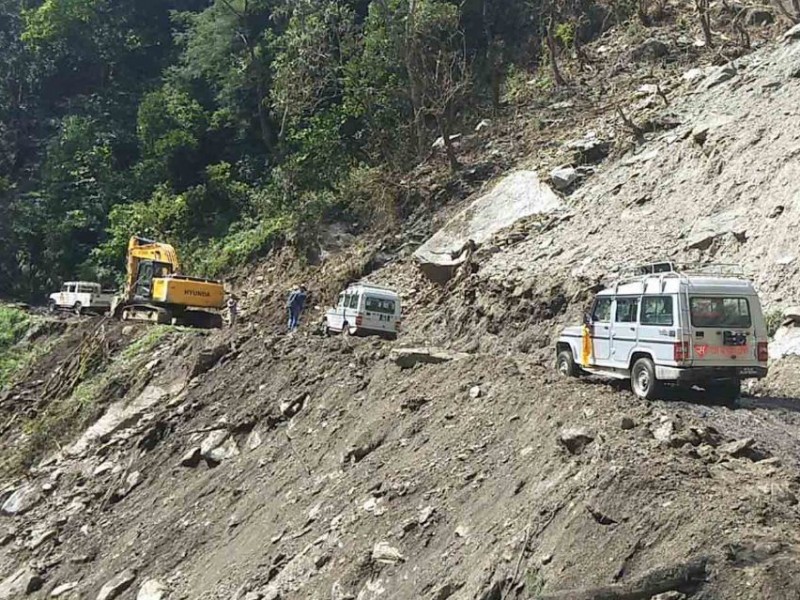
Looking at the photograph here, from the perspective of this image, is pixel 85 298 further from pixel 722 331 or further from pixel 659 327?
pixel 722 331

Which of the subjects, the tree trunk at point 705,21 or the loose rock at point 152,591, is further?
the tree trunk at point 705,21

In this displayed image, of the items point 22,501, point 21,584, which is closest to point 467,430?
point 21,584

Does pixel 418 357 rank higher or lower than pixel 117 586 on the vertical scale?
higher

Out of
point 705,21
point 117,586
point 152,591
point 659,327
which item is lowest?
point 117,586

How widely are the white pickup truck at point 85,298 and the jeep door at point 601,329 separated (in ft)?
81.5

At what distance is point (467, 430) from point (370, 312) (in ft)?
40.4

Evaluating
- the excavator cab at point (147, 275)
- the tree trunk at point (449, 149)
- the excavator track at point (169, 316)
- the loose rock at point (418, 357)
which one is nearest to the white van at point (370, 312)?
the excavator track at point (169, 316)

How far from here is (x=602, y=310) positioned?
45.3ft

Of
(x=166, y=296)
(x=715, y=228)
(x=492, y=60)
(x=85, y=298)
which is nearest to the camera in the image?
(x=715, y=228)

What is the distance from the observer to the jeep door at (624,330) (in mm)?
12719

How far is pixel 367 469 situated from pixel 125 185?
36768 millimetres

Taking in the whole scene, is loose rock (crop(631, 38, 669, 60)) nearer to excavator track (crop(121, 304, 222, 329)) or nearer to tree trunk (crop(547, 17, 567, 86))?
tree trunk (crop(547, 17, 567, 86))

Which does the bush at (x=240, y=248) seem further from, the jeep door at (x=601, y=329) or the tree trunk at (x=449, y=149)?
the jeep door at (x=601, y=329)

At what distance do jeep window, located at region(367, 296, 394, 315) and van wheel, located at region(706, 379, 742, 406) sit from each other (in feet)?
37.9
